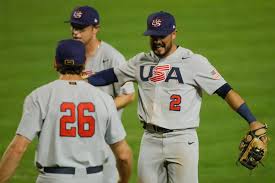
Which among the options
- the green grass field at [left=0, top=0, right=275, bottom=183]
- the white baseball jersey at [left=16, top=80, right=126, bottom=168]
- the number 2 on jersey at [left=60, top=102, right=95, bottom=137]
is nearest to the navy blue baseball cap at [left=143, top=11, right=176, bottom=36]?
the white baseball jersey at [left=16, top=80, right=126, bottom=168]

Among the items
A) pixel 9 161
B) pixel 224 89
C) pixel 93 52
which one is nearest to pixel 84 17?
pixel 93 52

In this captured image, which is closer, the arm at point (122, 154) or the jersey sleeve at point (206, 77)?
the arm at point (122, 154)

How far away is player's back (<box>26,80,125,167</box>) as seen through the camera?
5812 mm

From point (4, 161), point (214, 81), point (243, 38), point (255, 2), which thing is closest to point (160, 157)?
point (214, 81)

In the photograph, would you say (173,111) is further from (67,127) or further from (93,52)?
(67,127)

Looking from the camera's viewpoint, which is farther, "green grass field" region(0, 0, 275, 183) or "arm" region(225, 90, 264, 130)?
"green grass field" region(0, 0, 275, 183)

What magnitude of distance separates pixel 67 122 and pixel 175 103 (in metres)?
1.75

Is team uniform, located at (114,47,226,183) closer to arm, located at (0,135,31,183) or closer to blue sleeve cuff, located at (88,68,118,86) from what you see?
blue sleeve cuff, located at (88,68,118,86)

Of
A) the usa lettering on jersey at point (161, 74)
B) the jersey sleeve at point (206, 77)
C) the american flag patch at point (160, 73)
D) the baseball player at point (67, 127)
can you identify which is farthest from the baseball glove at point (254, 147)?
the baseball player at point (67, 127)

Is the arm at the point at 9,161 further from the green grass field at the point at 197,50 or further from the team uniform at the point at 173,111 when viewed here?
the green grass field at the point at 197,50

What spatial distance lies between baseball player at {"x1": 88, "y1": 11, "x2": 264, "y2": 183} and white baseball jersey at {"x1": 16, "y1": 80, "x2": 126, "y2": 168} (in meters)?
1.50

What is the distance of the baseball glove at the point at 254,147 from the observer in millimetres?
7250

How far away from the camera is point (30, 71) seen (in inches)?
563

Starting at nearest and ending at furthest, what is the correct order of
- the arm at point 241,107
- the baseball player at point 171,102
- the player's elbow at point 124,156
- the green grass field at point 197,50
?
the player's elbow at point 124,156
the arm at point 241,107
the baseball player at point 171,102
the green grass field at point 197,50
